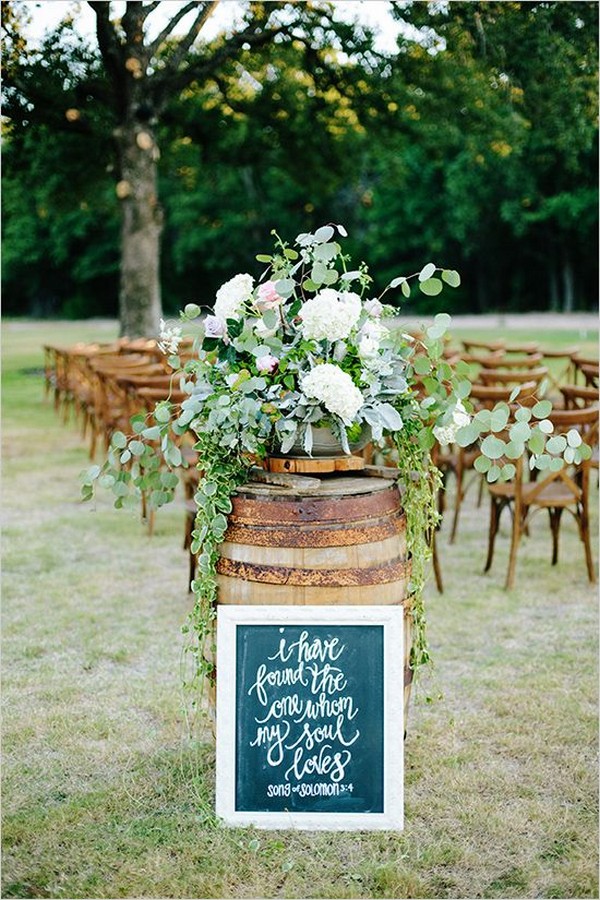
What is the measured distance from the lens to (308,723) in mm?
3350

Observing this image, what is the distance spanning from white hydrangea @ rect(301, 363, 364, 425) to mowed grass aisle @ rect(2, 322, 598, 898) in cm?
121

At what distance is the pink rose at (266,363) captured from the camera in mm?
3221

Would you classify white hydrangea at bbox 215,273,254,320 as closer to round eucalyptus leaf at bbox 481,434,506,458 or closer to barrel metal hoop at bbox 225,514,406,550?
barrel metal hoop at bbox 225,514,406,550

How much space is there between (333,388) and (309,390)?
76 millimetres

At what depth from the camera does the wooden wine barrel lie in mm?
3262

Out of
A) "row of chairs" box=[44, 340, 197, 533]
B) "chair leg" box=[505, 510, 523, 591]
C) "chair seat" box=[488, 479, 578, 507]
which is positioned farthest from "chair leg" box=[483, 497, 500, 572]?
"row of chairs" box=[44, 340, 197, 533]

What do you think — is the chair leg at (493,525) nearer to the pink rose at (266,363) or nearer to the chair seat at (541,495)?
the chair seat at (541,495)

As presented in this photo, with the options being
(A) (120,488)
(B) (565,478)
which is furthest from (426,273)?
(B) (565,478)

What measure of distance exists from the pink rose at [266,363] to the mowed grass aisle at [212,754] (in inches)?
52.6

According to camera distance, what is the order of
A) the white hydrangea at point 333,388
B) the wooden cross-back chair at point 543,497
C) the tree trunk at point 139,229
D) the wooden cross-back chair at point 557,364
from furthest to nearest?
the tree trunk at point 139,229, the wooden cross-back chair at point 557,364, the wooden cross-back chair at point 543,497, the white hydrangea at point 333,388

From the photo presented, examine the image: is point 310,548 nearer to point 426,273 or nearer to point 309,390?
point 309,390

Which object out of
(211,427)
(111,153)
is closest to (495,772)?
(211,427)

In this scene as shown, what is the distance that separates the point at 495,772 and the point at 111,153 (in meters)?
18.8

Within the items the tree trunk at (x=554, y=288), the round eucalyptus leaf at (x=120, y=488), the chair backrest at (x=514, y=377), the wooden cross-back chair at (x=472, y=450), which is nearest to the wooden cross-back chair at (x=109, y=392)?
the wooden cross-back chair at (x=472, y=450)
